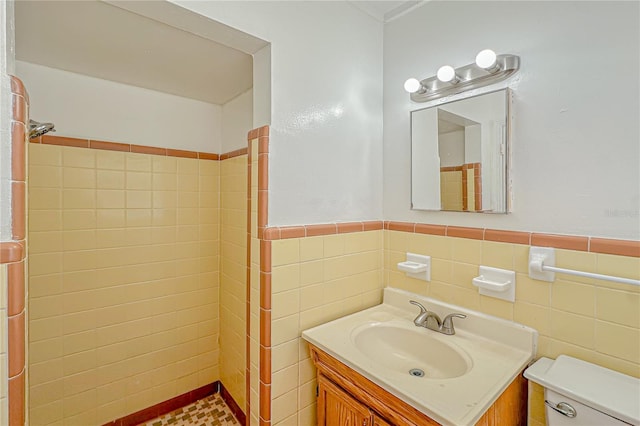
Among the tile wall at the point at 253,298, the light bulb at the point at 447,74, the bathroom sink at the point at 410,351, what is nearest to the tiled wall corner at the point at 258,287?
the tile wall at the point at 253,298

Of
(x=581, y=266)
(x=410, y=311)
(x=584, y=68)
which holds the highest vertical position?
(x=584, y=68)

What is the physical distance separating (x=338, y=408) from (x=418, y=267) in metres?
0.72

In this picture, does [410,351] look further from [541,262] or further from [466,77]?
[466,77]

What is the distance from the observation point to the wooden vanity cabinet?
984mm

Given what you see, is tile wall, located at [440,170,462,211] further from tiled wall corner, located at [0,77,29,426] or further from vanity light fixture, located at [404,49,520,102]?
tiled wall corner, located at [0,77,29,426]

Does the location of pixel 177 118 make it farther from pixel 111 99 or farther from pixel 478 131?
pixel 478 131

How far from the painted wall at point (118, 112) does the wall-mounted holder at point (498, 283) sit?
2.00m

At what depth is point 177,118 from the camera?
86.1 inches

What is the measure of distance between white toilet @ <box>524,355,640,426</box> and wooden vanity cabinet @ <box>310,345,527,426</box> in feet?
0.44

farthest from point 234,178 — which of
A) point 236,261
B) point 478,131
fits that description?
point 478,131

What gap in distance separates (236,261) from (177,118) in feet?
3.64

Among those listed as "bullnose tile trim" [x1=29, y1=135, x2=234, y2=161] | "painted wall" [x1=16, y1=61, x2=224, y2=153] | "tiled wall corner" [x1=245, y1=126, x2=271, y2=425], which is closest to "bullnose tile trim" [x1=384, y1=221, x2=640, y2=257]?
"tiled wall corner" [x1=245, y1=126, x2=271, y2=425]

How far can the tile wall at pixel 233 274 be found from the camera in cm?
207

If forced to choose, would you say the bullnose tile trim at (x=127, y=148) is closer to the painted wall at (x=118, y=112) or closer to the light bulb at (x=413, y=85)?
the painted wall at (x=118, y=112)
